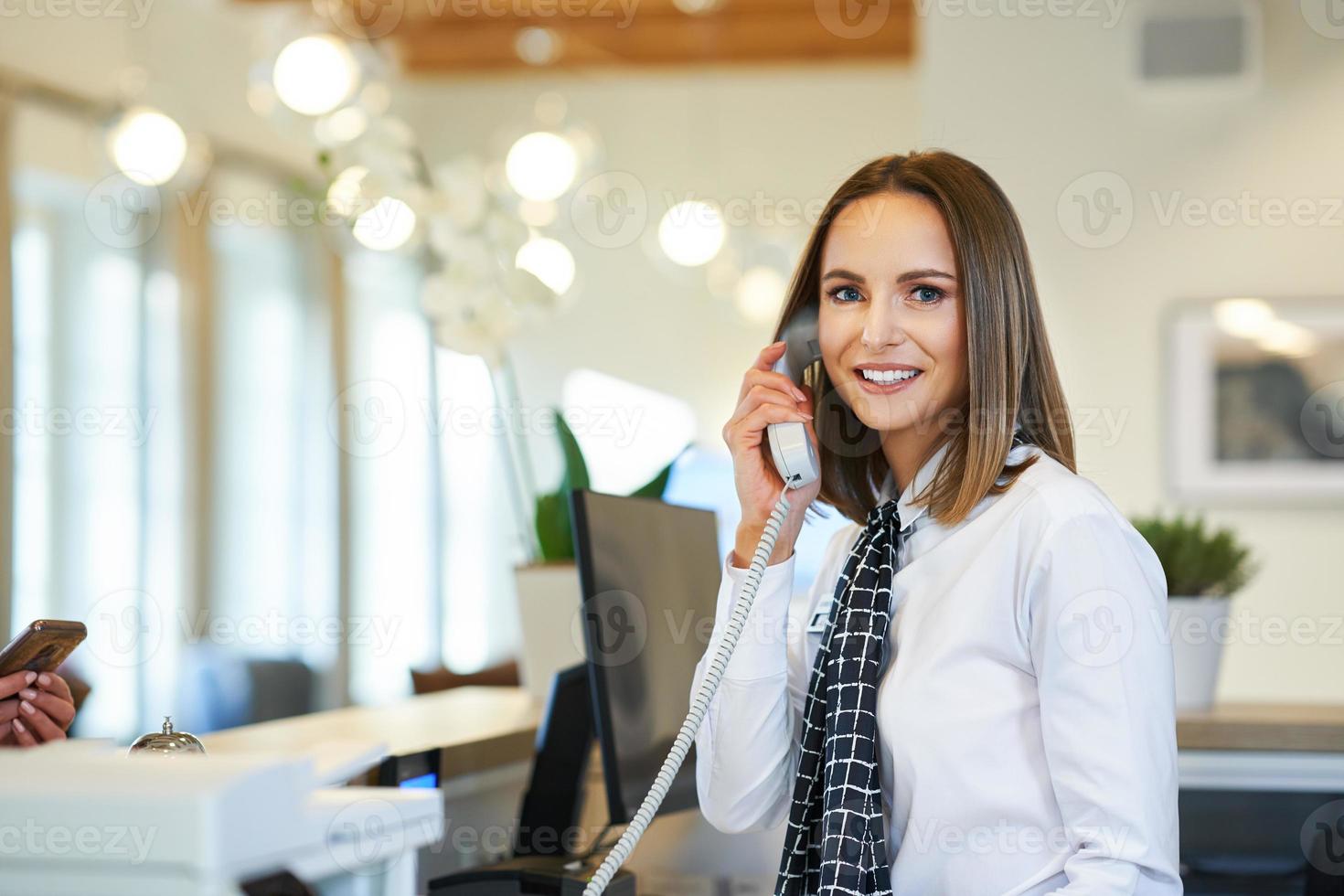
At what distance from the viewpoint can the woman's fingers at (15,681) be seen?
1354 mm

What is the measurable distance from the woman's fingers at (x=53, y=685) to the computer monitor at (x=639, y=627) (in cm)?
58

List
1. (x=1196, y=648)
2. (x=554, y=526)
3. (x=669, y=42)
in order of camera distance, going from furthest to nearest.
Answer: (x=669, y=42)
(x=554, y=526)
(x=1196, y=648)

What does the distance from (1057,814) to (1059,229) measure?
10.6 feet

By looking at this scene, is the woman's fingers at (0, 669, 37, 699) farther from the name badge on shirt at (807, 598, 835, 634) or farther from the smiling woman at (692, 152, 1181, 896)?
the name badge on shirt at (807, 598, 835, 634)

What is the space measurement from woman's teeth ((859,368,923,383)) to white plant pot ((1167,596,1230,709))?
0.88 metres

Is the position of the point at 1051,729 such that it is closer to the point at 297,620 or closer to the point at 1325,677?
the point at 1325,677

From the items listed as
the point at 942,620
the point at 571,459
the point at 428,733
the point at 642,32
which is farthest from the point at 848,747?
the point at 642,32

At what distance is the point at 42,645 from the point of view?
129cm

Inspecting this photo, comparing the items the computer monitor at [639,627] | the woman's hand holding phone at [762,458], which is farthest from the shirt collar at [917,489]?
the computer monitor at [639,627]

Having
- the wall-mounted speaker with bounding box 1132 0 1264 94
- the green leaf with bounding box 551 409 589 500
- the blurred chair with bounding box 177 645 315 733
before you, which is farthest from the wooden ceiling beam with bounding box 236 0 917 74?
the green leaf with bounding box 551 409 589 500

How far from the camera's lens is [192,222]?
5629 mm

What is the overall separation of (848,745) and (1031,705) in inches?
7.0

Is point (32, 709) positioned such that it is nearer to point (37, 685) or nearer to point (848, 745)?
point (37, 685)

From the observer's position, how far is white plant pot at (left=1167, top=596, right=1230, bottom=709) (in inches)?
78.1
